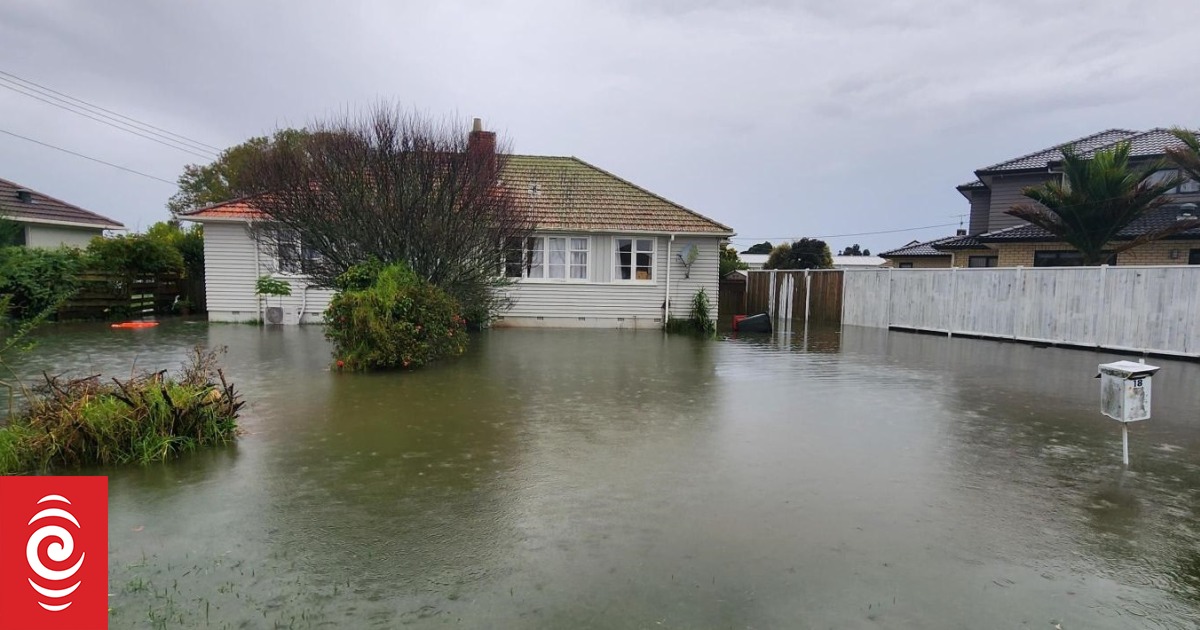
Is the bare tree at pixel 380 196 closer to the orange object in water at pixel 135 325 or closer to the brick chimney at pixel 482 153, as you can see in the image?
the brick chimney at pixel 482 153

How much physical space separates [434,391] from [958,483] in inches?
241

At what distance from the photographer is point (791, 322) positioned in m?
22.5

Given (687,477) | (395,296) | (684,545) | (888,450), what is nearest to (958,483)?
(888,450)

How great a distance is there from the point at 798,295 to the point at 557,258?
1037 centimetres

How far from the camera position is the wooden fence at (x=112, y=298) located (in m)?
17.4

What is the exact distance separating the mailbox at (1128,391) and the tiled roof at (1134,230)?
18147mm

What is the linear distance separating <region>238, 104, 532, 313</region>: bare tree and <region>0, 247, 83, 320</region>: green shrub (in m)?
8.86

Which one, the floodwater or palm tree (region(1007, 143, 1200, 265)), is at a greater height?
palm tree (region(1007, 143, 1200, 265))

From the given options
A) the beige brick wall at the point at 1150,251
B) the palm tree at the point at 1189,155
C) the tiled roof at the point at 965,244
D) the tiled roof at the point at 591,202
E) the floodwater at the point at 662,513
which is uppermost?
the palm tree at the point at 1189,155

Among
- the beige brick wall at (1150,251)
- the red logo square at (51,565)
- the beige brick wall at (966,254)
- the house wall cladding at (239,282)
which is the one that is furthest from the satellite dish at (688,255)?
the red logo square at (51,565)

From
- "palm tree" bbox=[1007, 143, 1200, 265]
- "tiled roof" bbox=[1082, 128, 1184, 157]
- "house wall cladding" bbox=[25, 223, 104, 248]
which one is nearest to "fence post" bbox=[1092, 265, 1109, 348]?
"palm tree" bbox=[1007, 143, 1200, 265]

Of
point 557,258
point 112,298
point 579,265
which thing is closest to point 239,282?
point 112,298

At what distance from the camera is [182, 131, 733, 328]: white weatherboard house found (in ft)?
57.9

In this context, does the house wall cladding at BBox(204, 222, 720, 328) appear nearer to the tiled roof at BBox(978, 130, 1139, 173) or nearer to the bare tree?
the bare tree
